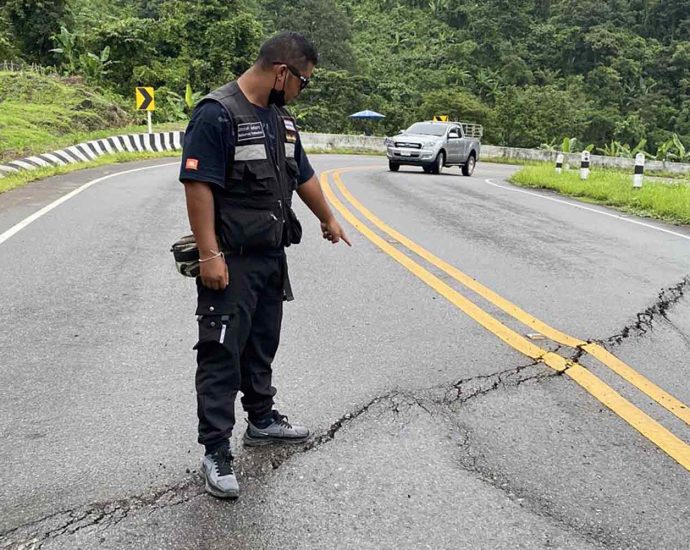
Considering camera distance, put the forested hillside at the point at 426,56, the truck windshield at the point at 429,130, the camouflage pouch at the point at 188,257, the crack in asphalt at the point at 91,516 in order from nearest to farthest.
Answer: the crack in asphalt at the point at 91,516
the camouflage pouch at the point at 188,257
the truck windshield at the point at 429,130
the forested hillside at the point at 426,56

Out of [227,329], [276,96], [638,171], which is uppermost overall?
[276,96]

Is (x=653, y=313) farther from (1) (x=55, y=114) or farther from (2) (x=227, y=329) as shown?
(1) (x=55, y=114)

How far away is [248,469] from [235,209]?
1.12m

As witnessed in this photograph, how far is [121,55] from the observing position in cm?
3372

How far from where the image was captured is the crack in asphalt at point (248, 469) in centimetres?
243

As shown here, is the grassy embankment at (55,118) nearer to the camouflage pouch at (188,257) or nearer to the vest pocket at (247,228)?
the camouflage pouch at (188,257)

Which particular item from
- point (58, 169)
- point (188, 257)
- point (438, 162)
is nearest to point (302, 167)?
point (188, 257)

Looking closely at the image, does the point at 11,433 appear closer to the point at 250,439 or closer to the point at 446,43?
the point at 250,439

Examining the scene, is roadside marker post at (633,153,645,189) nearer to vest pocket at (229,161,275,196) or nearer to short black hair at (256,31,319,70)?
short black hair at (256,31,319,70)

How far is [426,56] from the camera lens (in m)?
69.6

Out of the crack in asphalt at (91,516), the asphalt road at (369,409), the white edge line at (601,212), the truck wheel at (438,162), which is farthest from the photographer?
the truck wheel at (438,162)

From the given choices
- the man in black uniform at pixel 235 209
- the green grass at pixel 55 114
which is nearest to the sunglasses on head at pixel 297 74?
the man in black uniform at pixel 235 209

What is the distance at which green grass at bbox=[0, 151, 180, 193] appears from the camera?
12391 mm

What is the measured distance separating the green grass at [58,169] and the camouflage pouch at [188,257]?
10076 mm
